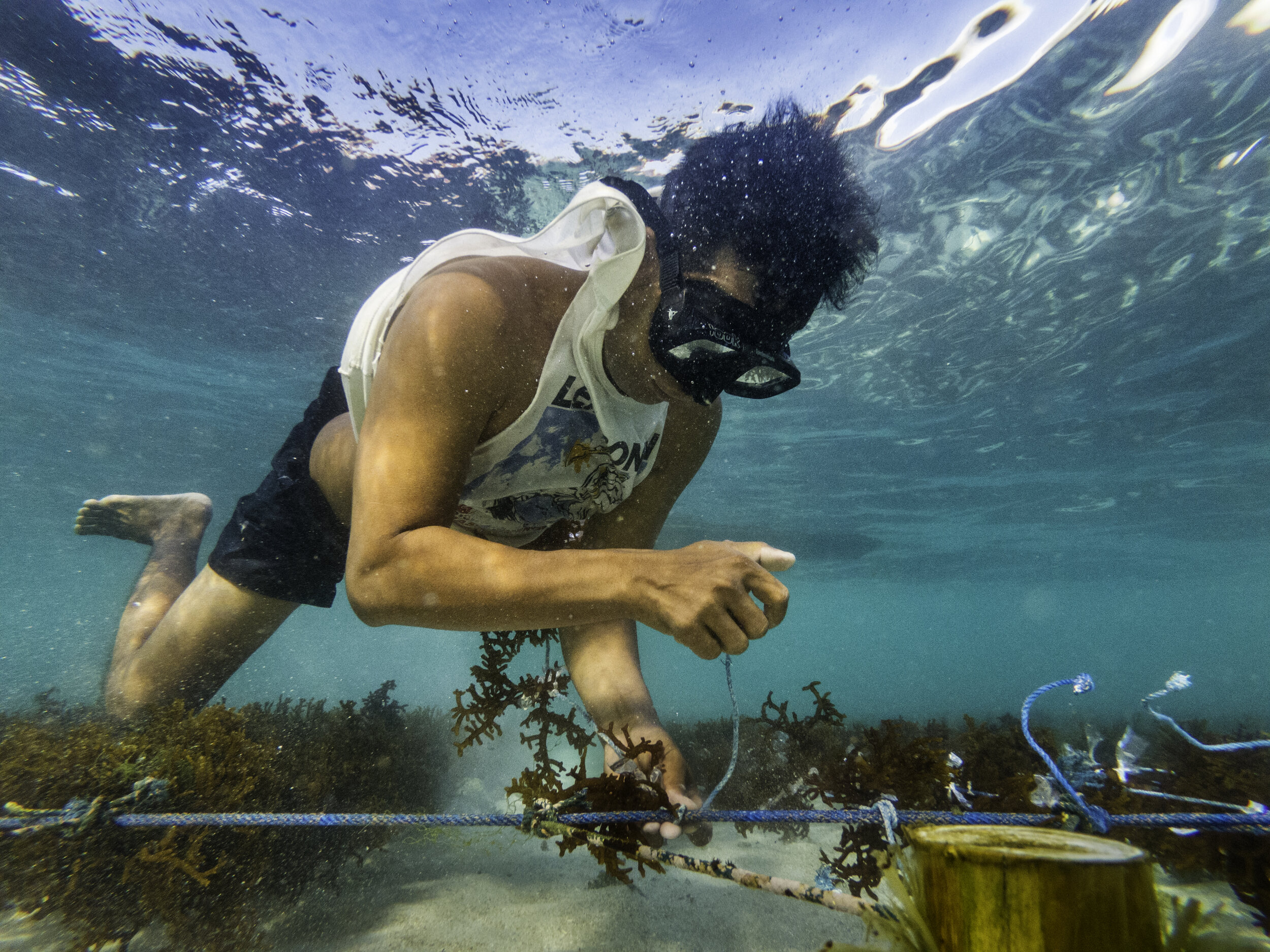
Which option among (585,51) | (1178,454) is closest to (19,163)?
(585,51)

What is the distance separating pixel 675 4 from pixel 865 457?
14975 mm

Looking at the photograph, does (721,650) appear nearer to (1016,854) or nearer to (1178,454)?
(1016,854)

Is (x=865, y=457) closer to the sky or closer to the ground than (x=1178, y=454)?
closer to the ground

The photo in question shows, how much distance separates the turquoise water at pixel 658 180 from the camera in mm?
6531

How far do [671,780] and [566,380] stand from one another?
190 cm

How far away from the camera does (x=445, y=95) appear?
715 centimetres

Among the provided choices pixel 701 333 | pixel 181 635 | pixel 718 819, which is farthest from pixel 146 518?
pixel 718 819

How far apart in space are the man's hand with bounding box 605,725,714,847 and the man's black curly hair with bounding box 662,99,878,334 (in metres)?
2.05

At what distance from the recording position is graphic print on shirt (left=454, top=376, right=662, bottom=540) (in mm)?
2738

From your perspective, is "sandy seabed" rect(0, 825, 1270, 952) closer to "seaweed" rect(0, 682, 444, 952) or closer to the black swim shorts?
"seaweed" rect(0, 682, 444, 952)

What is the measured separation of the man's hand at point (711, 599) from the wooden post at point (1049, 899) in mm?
684

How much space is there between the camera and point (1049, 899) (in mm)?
772

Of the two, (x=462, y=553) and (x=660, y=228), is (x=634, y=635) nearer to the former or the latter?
(x=462, y=553)

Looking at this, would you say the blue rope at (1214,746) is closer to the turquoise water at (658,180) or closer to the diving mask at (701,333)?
the diving mask at (701,333)
